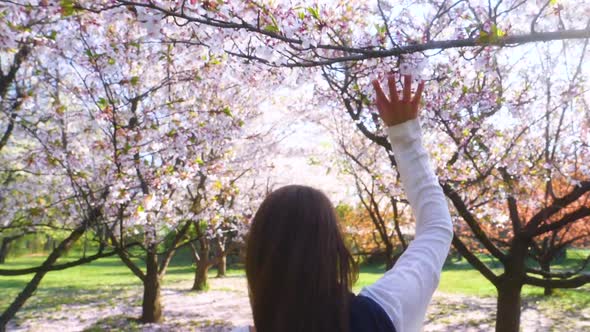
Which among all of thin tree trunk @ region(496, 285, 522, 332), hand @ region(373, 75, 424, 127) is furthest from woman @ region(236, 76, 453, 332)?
thin tree trunk @ region(496, 285, 522, 332)

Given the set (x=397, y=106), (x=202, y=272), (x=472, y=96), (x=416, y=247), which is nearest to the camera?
(x=416, y=247)

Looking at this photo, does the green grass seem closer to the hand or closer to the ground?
the ground

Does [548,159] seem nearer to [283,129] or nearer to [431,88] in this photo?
[431,88]

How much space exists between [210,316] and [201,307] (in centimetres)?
117

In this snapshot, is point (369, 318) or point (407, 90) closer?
point (369, 318)

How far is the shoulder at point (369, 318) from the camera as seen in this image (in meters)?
0.94

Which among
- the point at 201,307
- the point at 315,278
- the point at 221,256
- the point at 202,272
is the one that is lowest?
the point at 201,307

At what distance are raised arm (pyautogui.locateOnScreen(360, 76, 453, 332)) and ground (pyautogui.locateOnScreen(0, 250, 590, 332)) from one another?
8.28 meters

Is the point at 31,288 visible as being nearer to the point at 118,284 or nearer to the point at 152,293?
the point at 152,293

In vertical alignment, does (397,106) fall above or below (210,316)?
above

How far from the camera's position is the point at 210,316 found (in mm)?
10617

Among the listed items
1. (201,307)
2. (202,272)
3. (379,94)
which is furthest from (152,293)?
(379,94)

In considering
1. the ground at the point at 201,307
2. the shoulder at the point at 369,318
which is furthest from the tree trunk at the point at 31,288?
the shoulder at the point at 369,318

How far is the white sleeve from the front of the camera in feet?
3.22
